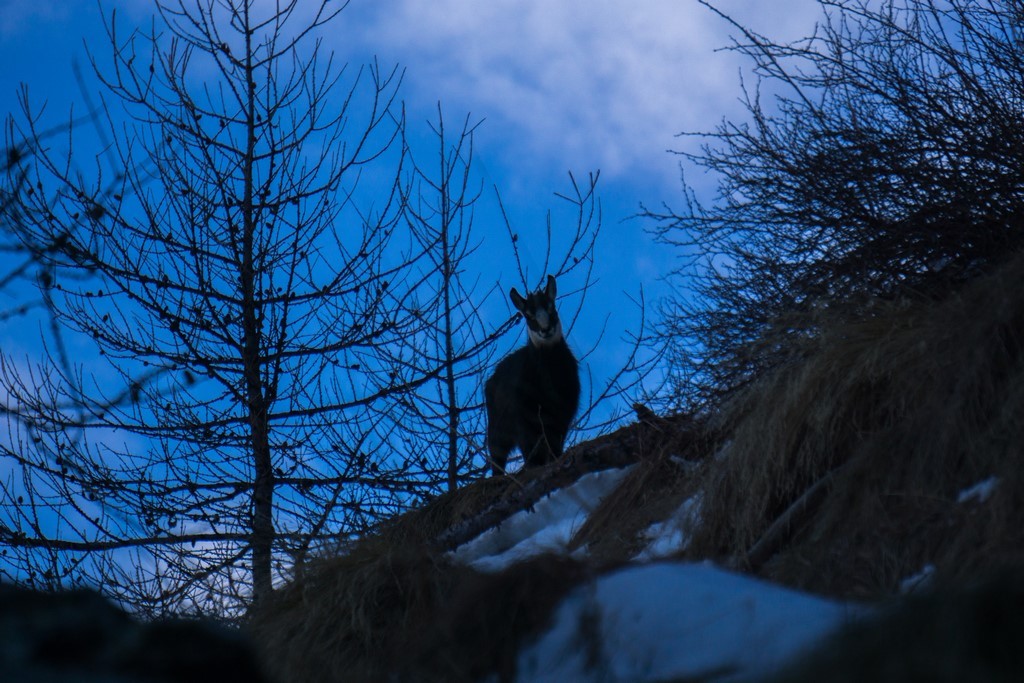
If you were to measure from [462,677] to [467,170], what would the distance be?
6.37 meters

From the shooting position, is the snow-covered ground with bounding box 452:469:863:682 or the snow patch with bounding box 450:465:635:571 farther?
the snow patch with bounding box 450:465:635:571

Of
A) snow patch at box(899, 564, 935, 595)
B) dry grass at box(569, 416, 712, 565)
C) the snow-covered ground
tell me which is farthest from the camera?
dry grass at box(569, 416, 712, 565)

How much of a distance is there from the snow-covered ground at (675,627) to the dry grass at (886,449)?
75 cm

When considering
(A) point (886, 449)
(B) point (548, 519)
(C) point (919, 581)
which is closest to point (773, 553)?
(A) point (886, 449)

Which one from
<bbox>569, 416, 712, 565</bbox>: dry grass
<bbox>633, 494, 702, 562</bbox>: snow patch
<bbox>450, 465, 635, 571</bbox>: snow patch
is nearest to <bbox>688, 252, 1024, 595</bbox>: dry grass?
Result: <bbox>633, 494, 702, 562</bbox>: snow patch

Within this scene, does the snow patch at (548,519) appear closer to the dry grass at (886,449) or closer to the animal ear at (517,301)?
the dry grass at (886,449)

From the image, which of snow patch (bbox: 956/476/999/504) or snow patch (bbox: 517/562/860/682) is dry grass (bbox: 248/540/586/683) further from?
snow patch (bbox: 956/476/999/504)

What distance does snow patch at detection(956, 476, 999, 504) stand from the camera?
371cm

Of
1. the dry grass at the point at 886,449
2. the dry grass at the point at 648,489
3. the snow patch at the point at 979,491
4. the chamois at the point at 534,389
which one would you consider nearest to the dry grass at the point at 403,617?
the dry grass at the point at 648,489

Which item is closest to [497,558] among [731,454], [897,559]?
[731,454]

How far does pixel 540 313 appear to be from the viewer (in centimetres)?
973

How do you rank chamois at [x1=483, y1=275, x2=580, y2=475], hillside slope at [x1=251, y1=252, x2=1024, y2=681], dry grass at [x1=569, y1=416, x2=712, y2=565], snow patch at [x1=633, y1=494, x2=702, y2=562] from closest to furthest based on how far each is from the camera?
hillside slope at [x1=251, y1=252, x2=1024, y2=681]
snow patch at [x1=633, y1=494, x2=702, y2=562]
dry grass at [x1=569, y1=416, x2=712, y2=565]
chamois at [x1=483, y1=275, x2=580, y2=475]

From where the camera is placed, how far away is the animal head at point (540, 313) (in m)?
9.76

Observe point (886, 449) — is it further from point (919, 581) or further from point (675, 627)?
point (675, 627)
